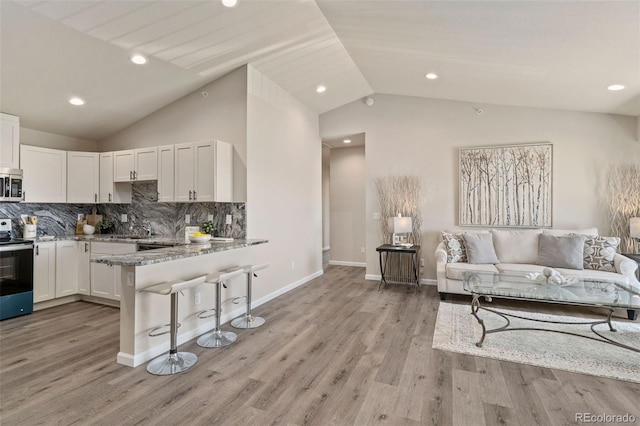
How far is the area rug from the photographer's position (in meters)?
2.59

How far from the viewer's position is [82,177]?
15.4ft

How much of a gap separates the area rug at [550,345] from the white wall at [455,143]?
185 cm

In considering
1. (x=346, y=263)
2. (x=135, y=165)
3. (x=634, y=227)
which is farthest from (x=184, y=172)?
(x=634, y=227)

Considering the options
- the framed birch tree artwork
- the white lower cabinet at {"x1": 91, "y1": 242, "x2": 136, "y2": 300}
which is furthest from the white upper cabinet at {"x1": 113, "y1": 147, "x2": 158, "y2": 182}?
the framed birch tree artwork

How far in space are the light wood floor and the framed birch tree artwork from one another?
249 cm

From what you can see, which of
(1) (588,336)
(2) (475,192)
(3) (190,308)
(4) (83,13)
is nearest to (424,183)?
(2) (475,192)

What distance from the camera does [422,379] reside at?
7.96 ft

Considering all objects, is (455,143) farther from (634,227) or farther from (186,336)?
(186,336)

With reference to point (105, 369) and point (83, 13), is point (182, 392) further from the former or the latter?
point (83, 13)

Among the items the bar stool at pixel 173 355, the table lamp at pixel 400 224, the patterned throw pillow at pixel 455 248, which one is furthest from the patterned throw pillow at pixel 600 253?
the bar stool at pixel 173 355

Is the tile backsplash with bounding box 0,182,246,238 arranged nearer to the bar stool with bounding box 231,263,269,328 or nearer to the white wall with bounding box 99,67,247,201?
the white wall with bounding box 99,67,247,201

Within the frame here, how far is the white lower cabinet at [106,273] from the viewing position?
13.5 ft

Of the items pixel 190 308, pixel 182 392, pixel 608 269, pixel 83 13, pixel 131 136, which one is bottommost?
pixel 182 392

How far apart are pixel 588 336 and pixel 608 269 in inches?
54.2
